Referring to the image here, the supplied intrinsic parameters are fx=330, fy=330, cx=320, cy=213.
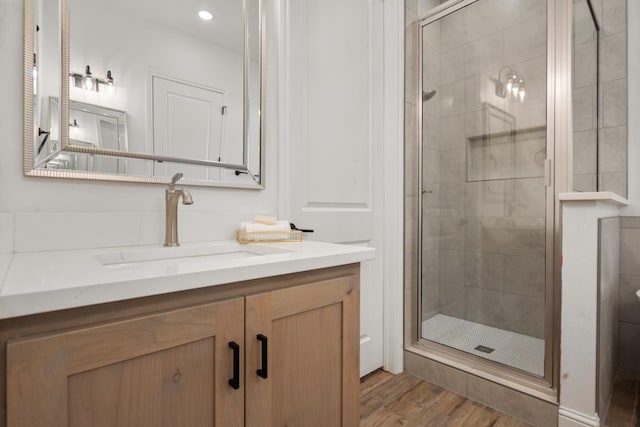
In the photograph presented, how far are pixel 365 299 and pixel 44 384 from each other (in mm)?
1510

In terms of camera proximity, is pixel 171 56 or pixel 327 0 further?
pixel 327 0

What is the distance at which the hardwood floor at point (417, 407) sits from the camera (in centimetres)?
148

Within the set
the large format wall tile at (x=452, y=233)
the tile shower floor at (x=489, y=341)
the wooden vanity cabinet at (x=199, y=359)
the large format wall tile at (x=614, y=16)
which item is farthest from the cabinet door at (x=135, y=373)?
the large format wall tile at (x=614, y=16)

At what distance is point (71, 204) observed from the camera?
100cm

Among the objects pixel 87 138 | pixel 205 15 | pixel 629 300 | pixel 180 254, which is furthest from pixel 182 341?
pixel 629 300

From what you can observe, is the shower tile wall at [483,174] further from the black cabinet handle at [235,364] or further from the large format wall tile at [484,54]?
the black cabinet handle at [235,364]

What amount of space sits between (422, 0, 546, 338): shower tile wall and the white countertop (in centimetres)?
110

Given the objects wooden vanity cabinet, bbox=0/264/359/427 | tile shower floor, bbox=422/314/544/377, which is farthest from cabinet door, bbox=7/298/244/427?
tile shower floor, bbox=422/314/544/377

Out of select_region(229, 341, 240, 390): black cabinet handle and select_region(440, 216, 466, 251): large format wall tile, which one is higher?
select_region(440, 216, 466, 251): large format wall tile

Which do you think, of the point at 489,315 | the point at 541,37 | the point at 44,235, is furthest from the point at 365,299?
the point at 541,37

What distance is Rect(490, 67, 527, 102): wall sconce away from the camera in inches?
65.5

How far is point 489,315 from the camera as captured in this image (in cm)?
189

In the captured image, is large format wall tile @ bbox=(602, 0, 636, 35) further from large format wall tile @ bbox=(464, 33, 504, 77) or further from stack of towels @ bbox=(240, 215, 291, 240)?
stack of towels @ bbox=(240, 215, 291, 240)

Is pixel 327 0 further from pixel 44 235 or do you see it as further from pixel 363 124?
pixel 44 235
